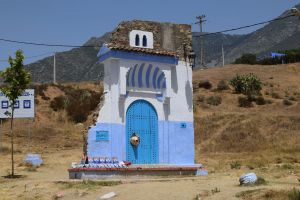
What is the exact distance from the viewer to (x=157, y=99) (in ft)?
70.5

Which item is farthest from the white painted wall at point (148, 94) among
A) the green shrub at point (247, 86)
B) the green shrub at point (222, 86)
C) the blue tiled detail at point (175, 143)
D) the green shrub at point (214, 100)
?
the green shrub at point (222, 86)

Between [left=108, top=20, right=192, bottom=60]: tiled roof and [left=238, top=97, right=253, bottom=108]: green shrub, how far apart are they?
28987 millimetres

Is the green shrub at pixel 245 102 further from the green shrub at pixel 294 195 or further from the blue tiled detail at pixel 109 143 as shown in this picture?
the green shrub at pixel 294 195

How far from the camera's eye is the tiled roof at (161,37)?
2080 cm

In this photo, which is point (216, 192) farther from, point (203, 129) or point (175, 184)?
point (203, 129)

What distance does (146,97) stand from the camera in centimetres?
2130

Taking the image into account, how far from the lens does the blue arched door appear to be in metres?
20.7

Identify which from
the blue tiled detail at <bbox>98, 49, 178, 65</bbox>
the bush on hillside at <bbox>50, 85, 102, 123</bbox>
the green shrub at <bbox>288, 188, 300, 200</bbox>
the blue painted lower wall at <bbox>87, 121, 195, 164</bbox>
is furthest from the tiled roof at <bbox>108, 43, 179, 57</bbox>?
the bush on hillside at <bbox>50, 85, 102, 123</bbox>

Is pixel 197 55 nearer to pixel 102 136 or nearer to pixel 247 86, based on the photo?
pixel 247 86

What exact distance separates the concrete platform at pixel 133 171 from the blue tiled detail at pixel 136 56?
4.64 metres

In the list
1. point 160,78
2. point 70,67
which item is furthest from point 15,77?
point 70,67

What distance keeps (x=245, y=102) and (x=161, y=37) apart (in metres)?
30.7

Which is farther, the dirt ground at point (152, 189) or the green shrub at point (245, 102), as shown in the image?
the green shrub at point (245, 102)

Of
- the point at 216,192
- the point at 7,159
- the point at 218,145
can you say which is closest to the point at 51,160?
the point at 7,159
